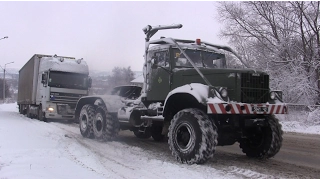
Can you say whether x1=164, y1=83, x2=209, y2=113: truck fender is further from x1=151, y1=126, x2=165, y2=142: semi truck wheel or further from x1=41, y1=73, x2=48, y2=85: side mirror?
x1=41, y1=73, x2=48, y2=85: side mirror

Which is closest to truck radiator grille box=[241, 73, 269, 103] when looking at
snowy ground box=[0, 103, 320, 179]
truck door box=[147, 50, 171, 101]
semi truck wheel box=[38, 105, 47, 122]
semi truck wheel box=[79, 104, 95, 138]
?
snowy ground box=[0, 103, 320, 179]

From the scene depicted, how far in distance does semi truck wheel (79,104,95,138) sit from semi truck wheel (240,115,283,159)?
5.15m

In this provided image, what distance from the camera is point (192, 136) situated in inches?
273

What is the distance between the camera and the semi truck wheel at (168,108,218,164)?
6.63 m

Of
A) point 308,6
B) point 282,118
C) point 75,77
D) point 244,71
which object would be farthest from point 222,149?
point 308,6

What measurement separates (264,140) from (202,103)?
2.09 meters

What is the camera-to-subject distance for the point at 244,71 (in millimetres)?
7078

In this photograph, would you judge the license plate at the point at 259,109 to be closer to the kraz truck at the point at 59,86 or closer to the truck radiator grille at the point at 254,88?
the truck radiator grille at the point at 254,88

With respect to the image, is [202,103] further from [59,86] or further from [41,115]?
[41,115]

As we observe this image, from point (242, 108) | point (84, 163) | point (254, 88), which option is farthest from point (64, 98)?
point (242, 108)

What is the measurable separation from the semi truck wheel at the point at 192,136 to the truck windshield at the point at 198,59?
153 cm

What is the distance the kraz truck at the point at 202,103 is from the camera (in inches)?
267

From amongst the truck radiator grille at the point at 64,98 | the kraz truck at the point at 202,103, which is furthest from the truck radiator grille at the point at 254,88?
the truck radiator grille at the point at 64,98

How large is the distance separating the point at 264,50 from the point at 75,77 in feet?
43.6
